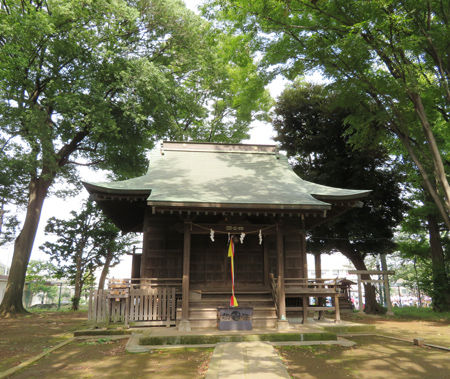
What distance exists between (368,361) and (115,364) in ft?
17.6

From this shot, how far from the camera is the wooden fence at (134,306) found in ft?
32.1

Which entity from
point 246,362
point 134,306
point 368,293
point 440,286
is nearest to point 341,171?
point 368,293

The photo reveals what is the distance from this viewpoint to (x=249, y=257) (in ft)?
38.1

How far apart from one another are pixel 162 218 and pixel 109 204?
1.91 meters

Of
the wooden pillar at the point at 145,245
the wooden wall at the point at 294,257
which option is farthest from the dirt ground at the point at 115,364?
the wooden wall at the point at 294,257

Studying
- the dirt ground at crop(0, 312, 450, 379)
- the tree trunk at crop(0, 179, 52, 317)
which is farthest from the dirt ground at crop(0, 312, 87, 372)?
the tree trunk at crop(0, 179, 52, 317)

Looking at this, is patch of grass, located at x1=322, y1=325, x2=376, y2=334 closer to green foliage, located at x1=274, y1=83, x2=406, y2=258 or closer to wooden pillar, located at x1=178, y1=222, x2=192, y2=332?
wooden pillar, located at x1=178, y1=222, x2=192, y2=332

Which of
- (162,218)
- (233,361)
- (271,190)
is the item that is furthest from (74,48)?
(233,361)

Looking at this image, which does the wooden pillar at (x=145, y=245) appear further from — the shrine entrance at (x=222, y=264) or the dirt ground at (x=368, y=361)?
the dirt ground at (x=368, y=361)

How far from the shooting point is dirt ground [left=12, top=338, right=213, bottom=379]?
5.88 m

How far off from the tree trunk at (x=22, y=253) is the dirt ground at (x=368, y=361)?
14.4 meters

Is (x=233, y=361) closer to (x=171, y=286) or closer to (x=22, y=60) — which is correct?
(x=171, y=286)

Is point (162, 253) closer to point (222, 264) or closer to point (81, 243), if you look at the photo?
point (222, 264)

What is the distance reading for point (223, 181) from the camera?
38.1 feet
